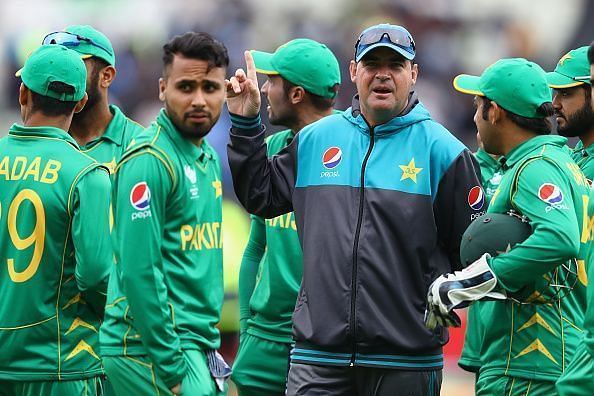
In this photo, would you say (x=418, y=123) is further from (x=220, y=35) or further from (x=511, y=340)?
(x=220, y=35)

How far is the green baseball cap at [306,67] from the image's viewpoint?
716cm

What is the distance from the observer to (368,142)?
555 centimetres

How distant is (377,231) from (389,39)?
2.99 feet

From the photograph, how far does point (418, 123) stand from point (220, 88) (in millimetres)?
946

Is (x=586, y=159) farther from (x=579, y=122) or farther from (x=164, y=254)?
(x=164, y=254)

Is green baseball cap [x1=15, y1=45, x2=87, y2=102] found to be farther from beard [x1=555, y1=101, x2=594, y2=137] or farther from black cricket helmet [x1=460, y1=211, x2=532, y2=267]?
beard [x1=555, y1=101, x2=594, y2=137]

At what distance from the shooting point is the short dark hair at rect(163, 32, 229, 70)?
5.57m

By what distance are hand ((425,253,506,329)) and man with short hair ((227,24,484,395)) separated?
0.67 ft

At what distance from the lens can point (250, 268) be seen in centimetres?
727

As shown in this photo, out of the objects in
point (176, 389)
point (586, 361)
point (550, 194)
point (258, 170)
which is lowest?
point (176, 389)

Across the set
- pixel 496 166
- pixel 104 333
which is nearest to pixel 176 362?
pixel 104 333

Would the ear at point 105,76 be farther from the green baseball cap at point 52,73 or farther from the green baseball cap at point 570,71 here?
the green baseball cap at point 570,71

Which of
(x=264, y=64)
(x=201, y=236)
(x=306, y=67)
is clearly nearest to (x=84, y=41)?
(x=264, y=64)

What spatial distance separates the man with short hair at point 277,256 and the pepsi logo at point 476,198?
1.60 metres
